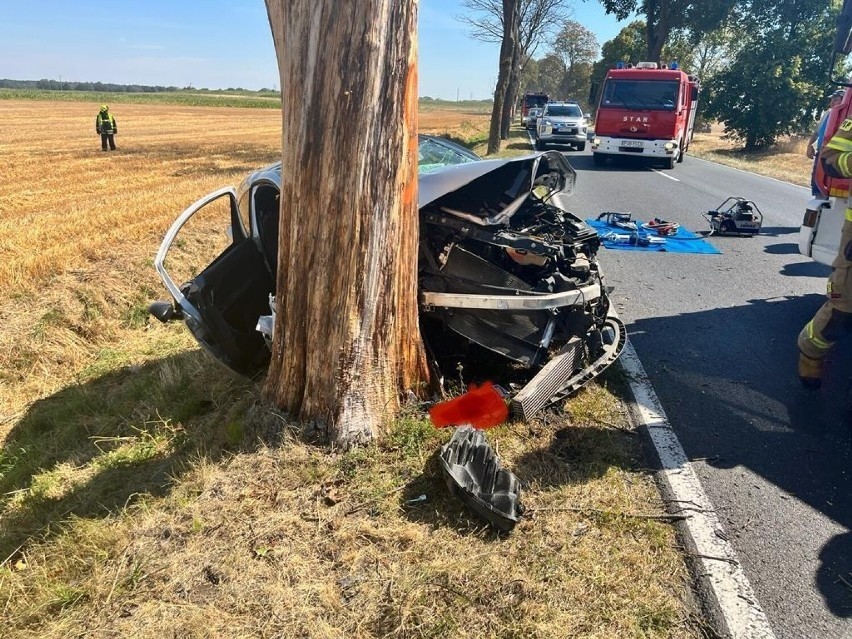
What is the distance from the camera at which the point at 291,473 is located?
2.96m

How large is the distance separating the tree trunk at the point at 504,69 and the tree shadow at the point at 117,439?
17.1 meters

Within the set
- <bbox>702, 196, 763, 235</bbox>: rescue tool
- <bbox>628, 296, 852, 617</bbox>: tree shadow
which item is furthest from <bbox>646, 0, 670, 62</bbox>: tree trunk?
<bbox>628, 296, 852, 617</bbox>: tree shadow

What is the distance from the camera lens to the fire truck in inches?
620

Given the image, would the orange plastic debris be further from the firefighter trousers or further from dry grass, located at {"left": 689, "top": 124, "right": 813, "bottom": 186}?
dry grass, located at {"left": 689, "top": 124, "right": 813, "bottom": 186}

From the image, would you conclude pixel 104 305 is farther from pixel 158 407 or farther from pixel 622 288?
pixel 622 288

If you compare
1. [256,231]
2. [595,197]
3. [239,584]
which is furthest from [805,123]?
[239,584]

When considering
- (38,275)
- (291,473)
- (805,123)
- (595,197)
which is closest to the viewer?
(291,473)

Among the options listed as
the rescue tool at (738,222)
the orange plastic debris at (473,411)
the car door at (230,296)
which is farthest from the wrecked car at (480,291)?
the rescue tool at (738,222)

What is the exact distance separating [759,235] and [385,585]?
Result: 838cm

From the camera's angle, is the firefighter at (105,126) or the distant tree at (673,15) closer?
the firefighter at (105,126)

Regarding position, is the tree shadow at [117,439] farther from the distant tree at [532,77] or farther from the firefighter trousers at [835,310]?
the distant tree at [532,77]

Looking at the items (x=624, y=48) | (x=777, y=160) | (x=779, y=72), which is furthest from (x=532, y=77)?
(x=777, y=160)

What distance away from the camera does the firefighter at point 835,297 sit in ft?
11.7

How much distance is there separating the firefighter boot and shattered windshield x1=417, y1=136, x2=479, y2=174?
9.81 ft
